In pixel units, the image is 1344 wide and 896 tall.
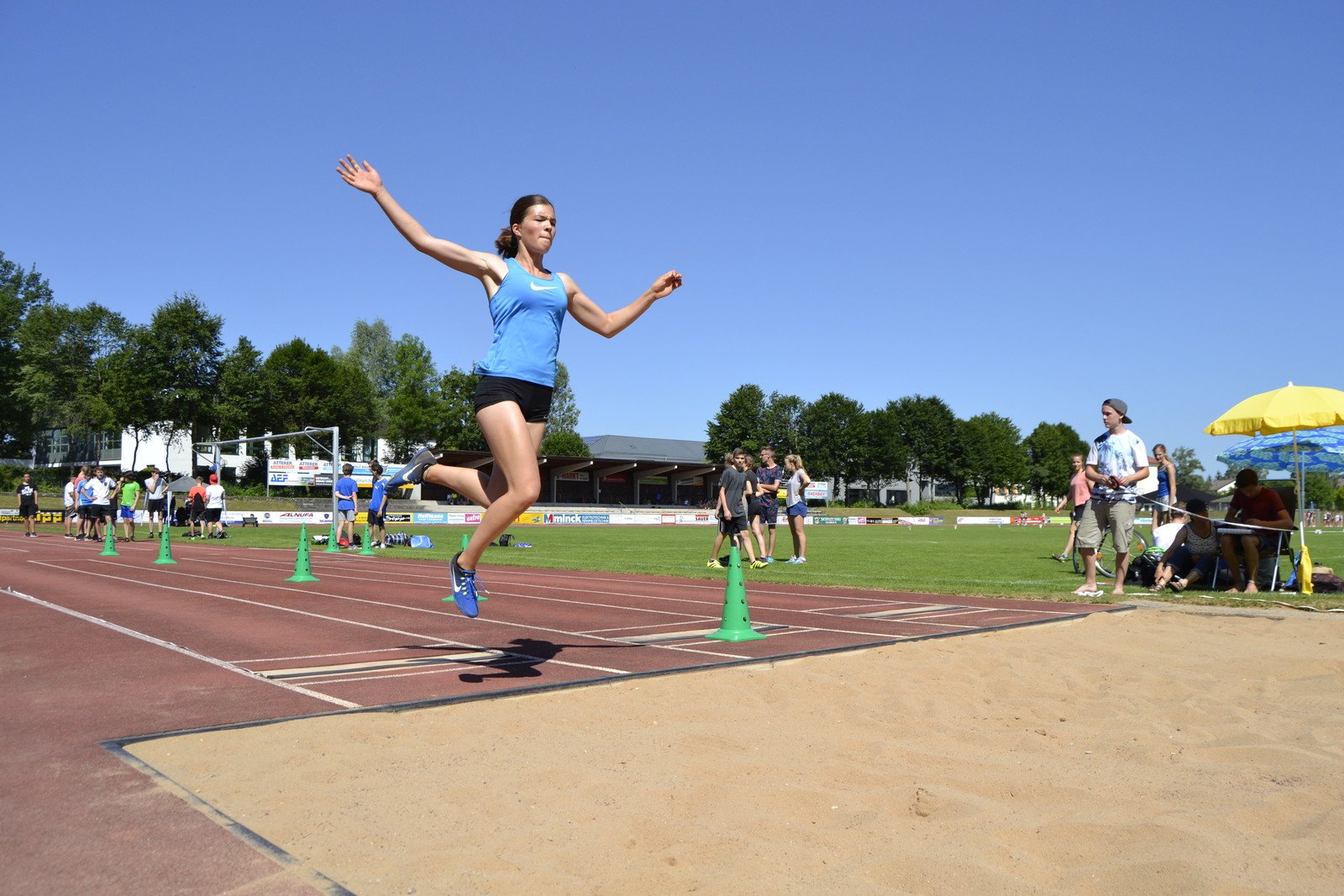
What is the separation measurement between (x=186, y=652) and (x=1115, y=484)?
329 inches

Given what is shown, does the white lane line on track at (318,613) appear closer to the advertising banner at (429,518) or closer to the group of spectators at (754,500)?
the group of spectators at (754,500)

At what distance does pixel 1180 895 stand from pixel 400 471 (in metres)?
4.50

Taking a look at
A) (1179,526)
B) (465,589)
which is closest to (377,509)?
(1179,526)

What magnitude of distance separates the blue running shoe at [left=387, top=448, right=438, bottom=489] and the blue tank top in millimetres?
1121

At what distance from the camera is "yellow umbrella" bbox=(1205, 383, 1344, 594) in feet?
34.8

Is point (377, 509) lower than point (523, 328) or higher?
lower

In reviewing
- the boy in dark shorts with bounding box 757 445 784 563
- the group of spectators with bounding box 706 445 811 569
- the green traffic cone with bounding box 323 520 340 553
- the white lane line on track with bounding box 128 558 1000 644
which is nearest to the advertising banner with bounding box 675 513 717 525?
the green traffic cone with bounding box 323 520 340 553

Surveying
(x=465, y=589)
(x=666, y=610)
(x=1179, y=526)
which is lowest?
(x=666, y=610)

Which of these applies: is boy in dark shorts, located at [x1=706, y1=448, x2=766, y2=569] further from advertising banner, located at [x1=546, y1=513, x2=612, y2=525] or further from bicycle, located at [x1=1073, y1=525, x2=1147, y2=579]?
advertising banner, located at [x1=546, y1=513, x2=612, y2=525]

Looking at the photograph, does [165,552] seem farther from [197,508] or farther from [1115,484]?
[197,508]

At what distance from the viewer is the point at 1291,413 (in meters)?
10.7

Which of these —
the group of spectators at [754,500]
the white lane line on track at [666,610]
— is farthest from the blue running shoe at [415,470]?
the group of spectators at [754,500]

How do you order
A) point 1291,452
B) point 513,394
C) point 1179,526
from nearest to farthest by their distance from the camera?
1. point 513,394
2. point 1179,526
3. point 1291,452

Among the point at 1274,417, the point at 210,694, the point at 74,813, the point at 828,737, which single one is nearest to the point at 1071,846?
the point at 828,737
